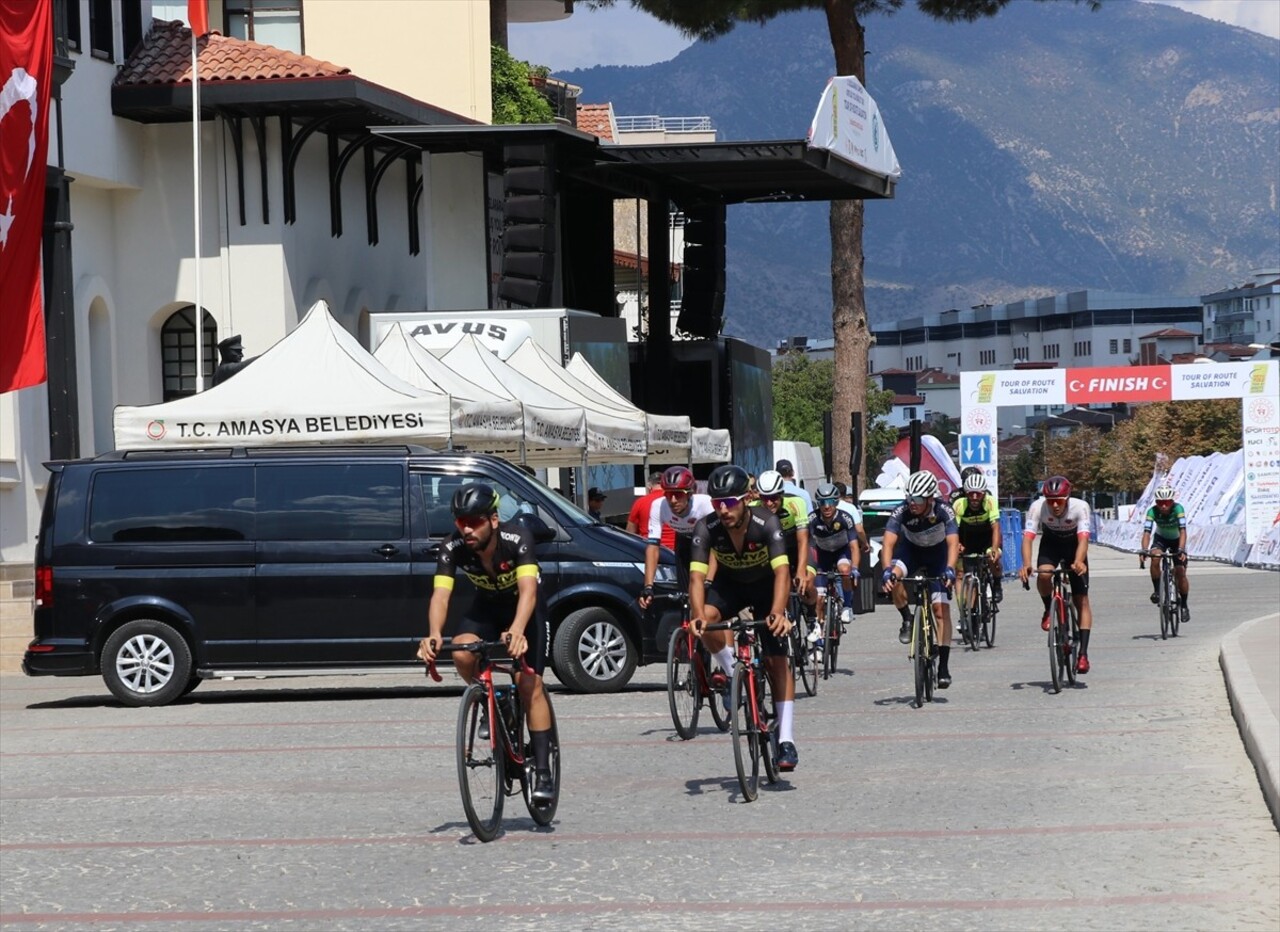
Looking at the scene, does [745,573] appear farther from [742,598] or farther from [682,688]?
[682,688]

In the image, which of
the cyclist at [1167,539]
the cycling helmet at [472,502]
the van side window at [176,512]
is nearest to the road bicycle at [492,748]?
the cycling helmet at [472,502]

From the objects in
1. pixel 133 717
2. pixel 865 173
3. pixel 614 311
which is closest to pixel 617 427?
pixel 133 717

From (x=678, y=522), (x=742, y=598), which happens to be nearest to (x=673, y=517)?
(x=678, y=522)

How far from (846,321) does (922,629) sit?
25.8 metres

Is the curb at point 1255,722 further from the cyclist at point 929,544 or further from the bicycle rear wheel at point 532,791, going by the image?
the bicycle rear wheel at point 532,791

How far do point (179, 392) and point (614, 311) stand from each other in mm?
14268

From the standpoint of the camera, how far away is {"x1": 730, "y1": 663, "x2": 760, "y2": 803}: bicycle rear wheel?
37.2 ft

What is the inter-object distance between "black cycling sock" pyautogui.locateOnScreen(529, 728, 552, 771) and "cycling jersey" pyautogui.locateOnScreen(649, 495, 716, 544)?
6724 mm

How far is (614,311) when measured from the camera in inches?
1822

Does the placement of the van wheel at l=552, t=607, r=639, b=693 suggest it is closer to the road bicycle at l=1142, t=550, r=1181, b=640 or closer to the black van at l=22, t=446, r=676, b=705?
the black van at l=22, t=446, r=676, b=705

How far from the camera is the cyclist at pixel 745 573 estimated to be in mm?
11859

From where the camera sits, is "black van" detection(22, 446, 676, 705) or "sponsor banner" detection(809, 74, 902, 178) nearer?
"black van" detection(22, 446, 676, 705)

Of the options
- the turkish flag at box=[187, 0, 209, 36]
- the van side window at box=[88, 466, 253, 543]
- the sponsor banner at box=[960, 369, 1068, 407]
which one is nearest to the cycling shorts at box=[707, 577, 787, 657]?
the van side window at box=[88, 466, 253, 543]

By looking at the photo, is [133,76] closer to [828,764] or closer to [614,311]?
[614,311]
